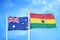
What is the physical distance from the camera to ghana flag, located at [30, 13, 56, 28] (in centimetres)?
654

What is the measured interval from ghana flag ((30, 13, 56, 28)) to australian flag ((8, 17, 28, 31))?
0.24m

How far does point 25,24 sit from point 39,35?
2.24 ft

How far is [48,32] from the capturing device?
6.76 metres

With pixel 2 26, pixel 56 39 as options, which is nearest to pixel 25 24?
pixel 2 26

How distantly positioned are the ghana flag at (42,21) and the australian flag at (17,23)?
24 cm

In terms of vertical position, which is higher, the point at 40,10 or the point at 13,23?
the point at 40,10

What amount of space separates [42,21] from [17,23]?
92 cm

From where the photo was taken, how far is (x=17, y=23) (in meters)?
6.59

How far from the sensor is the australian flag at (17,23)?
656cm

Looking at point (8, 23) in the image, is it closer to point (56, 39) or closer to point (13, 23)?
point (13, 23)

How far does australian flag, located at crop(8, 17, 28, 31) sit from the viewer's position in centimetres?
656

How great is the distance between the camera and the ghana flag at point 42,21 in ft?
21.5

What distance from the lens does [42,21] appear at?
261 inches

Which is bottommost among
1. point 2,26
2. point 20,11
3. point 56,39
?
point 56,39
